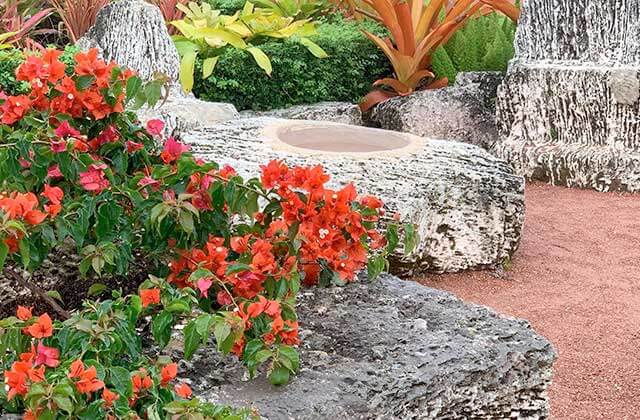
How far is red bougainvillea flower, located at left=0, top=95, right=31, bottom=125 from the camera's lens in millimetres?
1901

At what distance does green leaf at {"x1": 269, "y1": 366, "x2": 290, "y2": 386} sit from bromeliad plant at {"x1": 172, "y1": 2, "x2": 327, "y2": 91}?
4.35 metres

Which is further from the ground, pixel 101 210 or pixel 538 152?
pixel 101 210

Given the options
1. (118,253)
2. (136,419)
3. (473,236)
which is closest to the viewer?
(136,419)

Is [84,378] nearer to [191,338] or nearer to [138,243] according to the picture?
[191,338]

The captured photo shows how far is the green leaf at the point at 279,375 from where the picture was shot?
1528mm

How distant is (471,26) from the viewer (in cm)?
623

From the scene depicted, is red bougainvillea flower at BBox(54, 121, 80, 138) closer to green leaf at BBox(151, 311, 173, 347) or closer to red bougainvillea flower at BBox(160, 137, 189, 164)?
red bougainvillea flower at BBox(160, 137, 189, 164)

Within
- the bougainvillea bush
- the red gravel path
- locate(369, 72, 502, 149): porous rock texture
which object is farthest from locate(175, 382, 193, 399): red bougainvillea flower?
locate(369, 72, 502, 149): porous rock texture

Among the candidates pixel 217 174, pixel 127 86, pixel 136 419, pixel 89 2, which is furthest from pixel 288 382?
pixel 89 2

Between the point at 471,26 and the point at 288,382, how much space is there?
5022 millimetres

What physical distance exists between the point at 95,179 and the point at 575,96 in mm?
4003

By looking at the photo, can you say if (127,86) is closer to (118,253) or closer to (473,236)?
(118,253)

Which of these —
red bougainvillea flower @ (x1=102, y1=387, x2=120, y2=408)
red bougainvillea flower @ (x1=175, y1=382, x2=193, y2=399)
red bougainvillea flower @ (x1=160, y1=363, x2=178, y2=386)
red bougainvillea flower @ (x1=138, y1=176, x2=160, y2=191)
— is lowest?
red bougainvillea flower @ (x1=175, y1=382, x2=193, y2=399)

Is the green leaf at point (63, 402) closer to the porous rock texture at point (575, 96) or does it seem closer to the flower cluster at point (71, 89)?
the flower cluster at point (71, 89)
